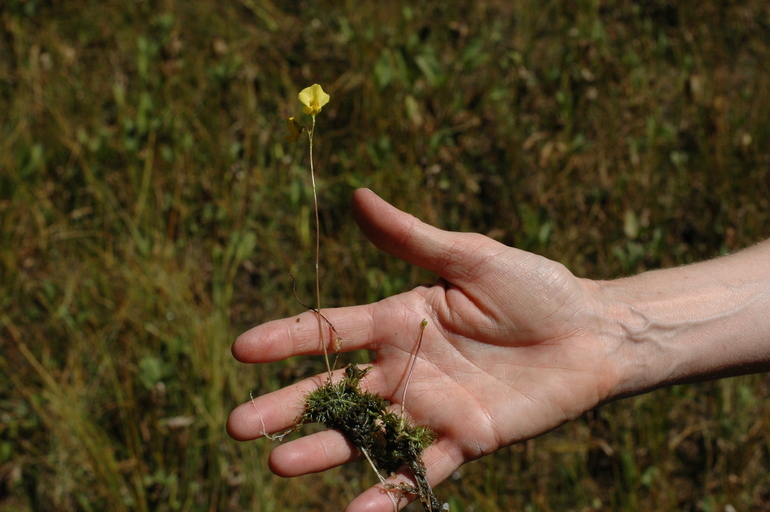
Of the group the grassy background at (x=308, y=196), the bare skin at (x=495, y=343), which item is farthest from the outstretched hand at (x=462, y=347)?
the grassy background at (x=308, y=196)

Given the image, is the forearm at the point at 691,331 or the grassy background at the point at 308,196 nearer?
the forearm at the point at 691,331

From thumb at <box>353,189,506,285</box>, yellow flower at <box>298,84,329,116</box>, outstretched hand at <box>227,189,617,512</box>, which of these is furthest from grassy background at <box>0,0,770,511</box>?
yellow flower at <box>298,84,329,116</box>

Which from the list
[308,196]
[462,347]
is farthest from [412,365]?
[308,196]

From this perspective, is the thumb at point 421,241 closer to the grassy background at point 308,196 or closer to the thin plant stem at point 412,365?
the thin plant stem at point 412,365

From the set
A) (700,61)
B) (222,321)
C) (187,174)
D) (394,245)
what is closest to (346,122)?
(187,174)

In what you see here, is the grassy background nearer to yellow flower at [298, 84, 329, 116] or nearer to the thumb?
the thumb

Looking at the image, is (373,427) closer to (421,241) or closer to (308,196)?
→ (421,241)

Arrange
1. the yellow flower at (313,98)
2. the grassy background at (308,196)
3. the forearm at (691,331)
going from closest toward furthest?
the yellow flower at (313,98), the forearm at (691,331), the grassy background at (308,196)
